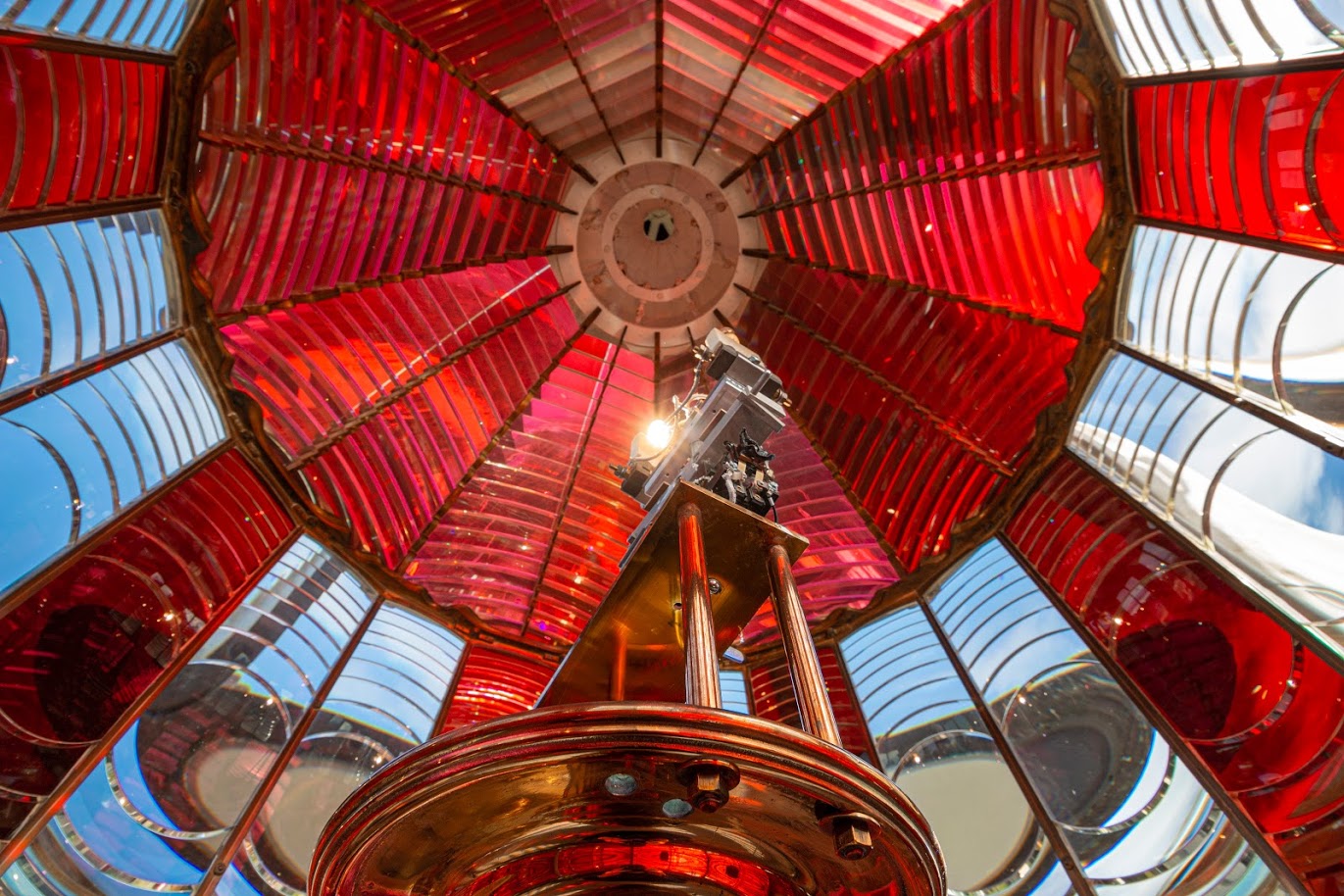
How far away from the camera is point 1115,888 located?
490 cm

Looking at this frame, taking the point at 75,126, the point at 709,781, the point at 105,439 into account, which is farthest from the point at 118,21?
the point at 709,781

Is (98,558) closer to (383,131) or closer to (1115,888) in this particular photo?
(383,131)

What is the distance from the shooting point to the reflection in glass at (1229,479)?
4520 millimetres

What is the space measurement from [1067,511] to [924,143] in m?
3.05

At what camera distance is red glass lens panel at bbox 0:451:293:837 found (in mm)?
4805

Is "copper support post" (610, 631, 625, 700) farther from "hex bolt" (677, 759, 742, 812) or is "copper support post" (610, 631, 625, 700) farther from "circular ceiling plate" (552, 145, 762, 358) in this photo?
"circular ceiling plate" (552, 145, 762, 358)

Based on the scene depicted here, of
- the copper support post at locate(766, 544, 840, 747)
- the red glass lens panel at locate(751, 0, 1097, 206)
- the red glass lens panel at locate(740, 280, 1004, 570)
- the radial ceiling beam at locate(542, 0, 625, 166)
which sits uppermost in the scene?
the radial ceiling beam at locate(542, 0, 625, 166)

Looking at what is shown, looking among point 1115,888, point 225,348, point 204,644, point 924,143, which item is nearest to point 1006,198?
point 924,143

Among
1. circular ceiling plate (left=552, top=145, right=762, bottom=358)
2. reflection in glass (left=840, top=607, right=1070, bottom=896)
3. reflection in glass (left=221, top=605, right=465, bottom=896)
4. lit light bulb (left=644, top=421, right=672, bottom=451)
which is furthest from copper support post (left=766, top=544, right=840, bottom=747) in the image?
circular ceiling plate (left=552, top=145, right=762, bottom=358)

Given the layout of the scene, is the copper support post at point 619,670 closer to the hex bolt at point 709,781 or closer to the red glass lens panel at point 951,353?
the hex bolt at point 709,781

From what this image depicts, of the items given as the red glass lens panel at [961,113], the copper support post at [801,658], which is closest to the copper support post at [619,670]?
the copper support post at [801,658]

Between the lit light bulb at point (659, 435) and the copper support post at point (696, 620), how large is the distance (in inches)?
64.5

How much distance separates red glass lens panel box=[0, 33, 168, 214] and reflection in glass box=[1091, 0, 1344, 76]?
19.4ft

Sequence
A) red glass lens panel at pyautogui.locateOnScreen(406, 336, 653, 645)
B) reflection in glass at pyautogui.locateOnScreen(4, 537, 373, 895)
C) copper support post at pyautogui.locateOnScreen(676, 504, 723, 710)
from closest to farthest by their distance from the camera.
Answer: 1. copper support post at pyautogui.locateOnScreen(676, 504, 723, 710)
2. reflection in glass at pyautogui.locateOnScreen(4, 537, 373, 895)
3. red glass lens panel at pyautogui.locateOnScreen(406, 336, 653, 645)
